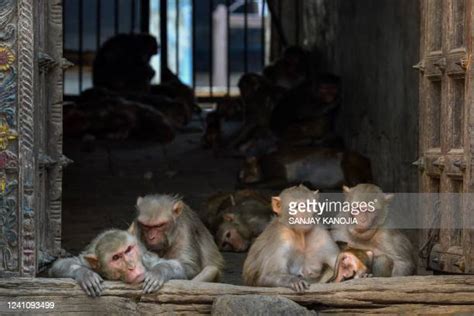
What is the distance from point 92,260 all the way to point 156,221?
1.83 feet

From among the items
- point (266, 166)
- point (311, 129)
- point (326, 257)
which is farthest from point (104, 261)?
point (311, 129)

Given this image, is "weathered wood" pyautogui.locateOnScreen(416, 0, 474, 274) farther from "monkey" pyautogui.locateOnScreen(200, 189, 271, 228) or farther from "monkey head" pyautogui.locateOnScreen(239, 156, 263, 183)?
"monkey head" pyautogui.locateOnScreen(239, 156, 263, 183)

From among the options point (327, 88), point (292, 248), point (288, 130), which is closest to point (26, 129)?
point (292, 248)

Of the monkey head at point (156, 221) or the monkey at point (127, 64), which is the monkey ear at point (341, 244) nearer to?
the monkey head at point (156, 221)

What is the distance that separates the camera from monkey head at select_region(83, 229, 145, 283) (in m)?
→ 7.18

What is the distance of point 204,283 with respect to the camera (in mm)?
7383

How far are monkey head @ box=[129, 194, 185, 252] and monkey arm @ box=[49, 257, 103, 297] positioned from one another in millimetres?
410

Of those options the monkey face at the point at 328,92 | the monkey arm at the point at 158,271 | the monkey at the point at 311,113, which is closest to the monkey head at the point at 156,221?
the monkey arm at the point at 158,271

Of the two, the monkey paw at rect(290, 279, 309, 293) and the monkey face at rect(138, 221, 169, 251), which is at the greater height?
the monkey face at rect(138, 221, 169, 251)

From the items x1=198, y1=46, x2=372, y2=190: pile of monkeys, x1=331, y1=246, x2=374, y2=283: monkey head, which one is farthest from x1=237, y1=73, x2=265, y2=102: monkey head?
x1=331, y1=246, x2=374, y2=283: monkey head

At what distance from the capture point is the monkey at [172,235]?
777 cm

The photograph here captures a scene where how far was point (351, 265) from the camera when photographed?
7391mm

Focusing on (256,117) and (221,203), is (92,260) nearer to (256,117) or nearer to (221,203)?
(221,203)

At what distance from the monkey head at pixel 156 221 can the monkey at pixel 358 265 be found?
1.05 meters
